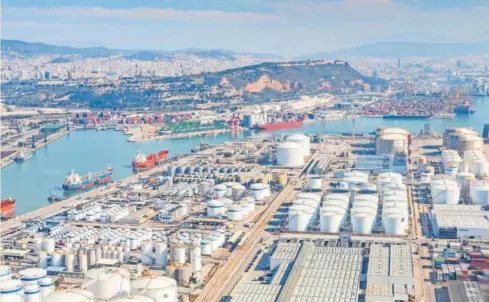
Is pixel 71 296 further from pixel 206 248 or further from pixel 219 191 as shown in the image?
pixel 219 191

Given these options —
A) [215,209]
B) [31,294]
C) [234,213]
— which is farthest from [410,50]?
[31,294]

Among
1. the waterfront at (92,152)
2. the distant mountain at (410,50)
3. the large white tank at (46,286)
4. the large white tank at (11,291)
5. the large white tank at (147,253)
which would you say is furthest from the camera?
the distant mountain at (410,50)

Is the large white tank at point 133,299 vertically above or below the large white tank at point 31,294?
above

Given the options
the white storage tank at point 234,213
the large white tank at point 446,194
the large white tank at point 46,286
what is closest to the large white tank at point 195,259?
the large white tank at point 46,286

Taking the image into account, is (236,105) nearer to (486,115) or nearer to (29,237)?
(486,115)

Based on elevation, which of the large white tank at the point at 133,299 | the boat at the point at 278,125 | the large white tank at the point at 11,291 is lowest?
the boat at the point at 278,125

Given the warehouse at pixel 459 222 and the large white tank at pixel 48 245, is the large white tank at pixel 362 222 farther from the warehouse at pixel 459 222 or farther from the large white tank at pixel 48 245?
the large white tank at pixel 48 245

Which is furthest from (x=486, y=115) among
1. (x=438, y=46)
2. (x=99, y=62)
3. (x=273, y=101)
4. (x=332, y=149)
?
(x=438, y=46)
